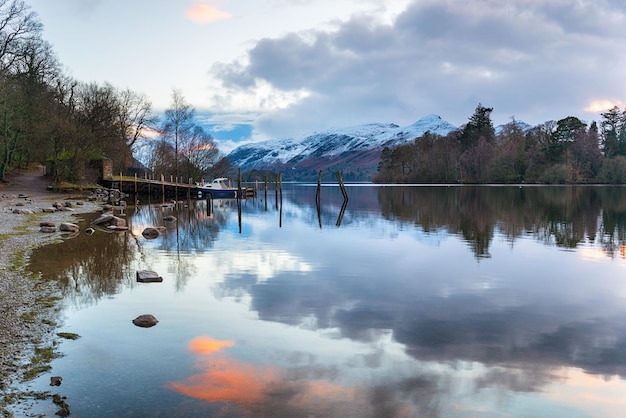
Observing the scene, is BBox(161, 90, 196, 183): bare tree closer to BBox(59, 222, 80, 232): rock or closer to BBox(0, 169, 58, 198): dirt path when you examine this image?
BBox(0, 169, 58, 198): dirt path

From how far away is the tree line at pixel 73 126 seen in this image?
47.4 metres

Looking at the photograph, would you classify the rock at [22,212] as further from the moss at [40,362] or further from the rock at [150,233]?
the moss at [40,362]

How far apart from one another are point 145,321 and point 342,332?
3.84 meters

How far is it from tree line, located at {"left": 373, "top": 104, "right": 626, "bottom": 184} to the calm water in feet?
314

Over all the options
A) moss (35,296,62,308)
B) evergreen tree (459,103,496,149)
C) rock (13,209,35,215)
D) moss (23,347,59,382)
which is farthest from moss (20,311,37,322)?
evergreen tree (459,103,496,149)

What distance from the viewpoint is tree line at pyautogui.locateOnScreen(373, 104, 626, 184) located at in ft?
349

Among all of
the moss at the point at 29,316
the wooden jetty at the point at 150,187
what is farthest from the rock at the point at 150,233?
the wooden jetty at the point at 150,187

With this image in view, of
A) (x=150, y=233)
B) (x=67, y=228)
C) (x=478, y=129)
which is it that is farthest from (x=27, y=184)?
(x=478, y=129)

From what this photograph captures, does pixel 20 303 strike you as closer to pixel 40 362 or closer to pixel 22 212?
pixel 40 362

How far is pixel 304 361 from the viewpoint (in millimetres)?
8305

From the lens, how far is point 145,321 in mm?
10070

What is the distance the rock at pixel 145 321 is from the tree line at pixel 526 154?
108 meters

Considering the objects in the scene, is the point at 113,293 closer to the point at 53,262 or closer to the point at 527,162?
the point at 53,262

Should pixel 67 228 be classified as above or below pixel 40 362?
above
